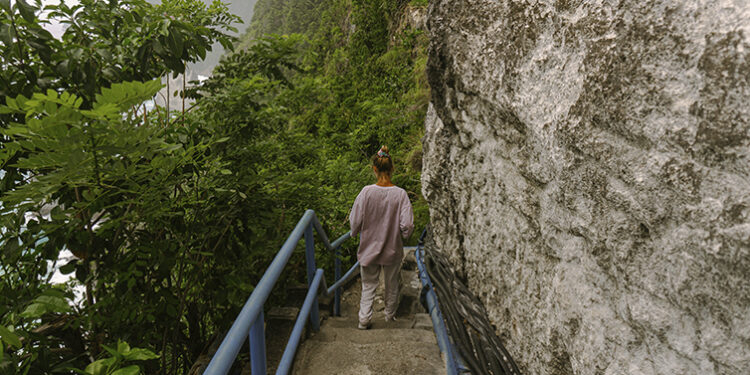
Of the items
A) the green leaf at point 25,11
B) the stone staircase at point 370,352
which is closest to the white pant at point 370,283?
the stone staircase at point 370,352

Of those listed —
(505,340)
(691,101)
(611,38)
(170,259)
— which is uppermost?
(611,38)

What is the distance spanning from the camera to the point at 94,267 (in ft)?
7.30

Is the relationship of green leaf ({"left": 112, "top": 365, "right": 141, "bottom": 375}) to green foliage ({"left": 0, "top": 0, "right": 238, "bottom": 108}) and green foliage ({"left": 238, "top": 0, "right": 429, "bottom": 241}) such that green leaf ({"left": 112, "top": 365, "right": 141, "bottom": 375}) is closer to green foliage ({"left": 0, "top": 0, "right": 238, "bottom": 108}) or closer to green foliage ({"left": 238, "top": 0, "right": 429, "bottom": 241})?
green foliage ({"left": 0, "top": 0, "right": 238, "bottom": 108})

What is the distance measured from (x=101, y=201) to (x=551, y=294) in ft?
6.59

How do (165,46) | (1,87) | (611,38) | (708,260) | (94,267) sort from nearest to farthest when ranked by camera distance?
(708,260), (611,38), (1,87), (165,46), (94,267)

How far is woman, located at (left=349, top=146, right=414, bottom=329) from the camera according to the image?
10.9ft

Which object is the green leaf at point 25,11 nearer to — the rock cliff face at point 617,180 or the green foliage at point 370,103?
the rock cliff face at point 617,180

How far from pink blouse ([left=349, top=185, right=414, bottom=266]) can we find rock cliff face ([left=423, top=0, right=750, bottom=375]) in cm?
168

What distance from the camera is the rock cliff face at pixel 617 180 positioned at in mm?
697

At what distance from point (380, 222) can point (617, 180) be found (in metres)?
2.53

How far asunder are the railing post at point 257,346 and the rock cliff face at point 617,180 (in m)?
1.01

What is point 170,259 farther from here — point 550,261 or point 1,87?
point 550,261

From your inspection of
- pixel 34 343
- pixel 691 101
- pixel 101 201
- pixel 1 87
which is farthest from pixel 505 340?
pixel 1 87

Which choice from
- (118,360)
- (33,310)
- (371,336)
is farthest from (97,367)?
(371,336)
